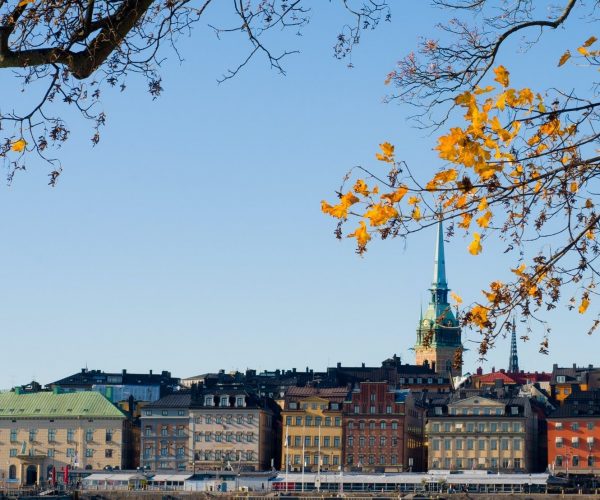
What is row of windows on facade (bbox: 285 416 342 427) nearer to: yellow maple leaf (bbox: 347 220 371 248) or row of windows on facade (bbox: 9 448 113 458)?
row of windows on facade (bbox: 9 448 113 458)

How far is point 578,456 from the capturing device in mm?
103562

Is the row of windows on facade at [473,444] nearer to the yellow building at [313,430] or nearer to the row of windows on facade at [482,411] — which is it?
the row of windows on facade at [482,411]

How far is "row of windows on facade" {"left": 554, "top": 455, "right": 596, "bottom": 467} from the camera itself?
103062mm

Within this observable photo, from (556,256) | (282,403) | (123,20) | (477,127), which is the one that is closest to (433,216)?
(477,127)

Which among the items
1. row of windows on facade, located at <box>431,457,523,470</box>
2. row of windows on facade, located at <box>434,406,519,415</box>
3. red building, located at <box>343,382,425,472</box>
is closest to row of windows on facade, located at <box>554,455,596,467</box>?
row of windows on facade, located at <box>431,457,523,470</box>

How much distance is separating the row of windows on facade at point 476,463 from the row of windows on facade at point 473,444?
822 mm

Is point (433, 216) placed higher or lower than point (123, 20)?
lower

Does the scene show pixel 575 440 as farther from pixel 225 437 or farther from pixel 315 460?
pixel 225 437

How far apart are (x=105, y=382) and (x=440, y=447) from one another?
138 feet

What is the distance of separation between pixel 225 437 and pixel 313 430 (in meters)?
6.76

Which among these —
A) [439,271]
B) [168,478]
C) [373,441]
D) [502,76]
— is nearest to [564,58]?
[502,76]

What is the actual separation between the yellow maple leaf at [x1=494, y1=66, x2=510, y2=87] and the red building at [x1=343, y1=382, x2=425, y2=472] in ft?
320

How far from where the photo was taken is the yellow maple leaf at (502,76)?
869 centimetres

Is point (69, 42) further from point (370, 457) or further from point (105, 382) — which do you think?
point (105, 382)
